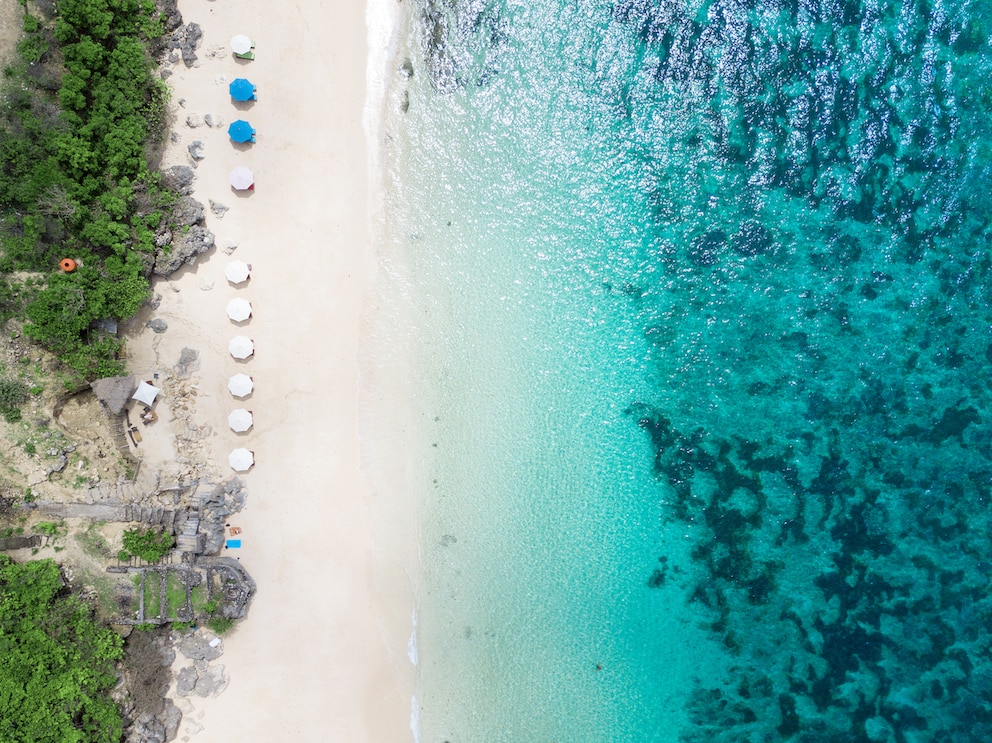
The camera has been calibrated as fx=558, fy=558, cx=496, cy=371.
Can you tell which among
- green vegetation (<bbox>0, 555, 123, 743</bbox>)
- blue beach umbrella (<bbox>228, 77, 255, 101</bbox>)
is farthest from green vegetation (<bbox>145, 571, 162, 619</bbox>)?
blue beach umbrella (<bbox>228, 77, 255, 101</bbox>)

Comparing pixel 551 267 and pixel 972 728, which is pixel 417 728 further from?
pixel 972 728

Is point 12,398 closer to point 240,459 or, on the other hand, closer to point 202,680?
point 240,459

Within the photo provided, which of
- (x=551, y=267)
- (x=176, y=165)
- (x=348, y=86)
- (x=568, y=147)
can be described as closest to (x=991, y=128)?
(x=568, y=147)

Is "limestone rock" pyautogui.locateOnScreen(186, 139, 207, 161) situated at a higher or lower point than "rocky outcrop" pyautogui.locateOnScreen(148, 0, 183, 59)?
lower

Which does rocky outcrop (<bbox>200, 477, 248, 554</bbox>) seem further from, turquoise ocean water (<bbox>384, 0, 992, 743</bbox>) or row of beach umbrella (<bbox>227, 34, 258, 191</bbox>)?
row of beach umbrella (<bbox>227, 34, 258, 191</bbox>)

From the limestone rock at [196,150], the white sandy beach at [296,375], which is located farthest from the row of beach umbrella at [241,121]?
the limestone rock at [196,150]

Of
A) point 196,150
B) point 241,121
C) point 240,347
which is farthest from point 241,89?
point 240,347
